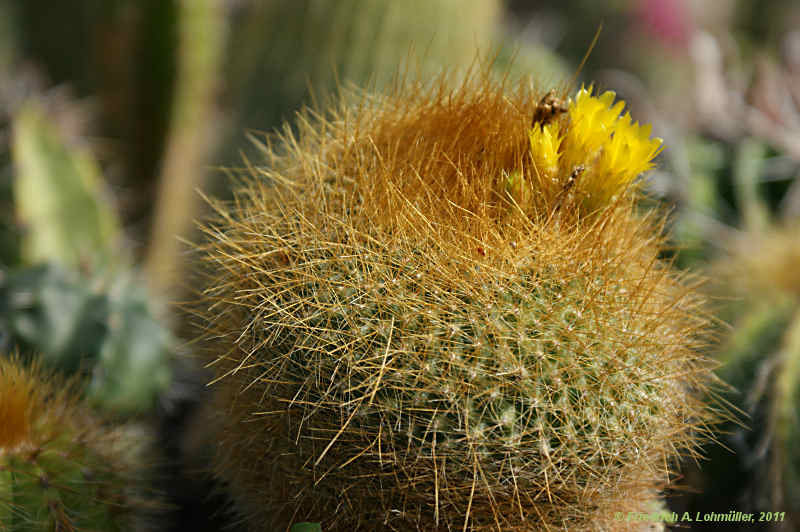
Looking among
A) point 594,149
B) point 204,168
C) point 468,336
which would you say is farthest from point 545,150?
point 204,168

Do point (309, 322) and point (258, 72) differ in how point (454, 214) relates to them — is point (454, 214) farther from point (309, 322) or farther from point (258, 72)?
point (258, 72)

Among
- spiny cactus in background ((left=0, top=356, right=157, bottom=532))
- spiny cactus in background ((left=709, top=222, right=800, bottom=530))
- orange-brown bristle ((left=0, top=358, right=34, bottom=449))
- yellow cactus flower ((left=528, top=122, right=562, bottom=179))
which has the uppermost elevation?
yellow cactus flower ((left=528, top=122, right=562, bottom=179))

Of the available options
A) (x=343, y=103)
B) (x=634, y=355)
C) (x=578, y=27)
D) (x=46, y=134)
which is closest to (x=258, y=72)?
(x=46, y=134)

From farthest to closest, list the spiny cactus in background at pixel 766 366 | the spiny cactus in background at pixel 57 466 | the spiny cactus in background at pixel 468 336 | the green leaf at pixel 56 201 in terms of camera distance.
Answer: the green leaf at pixel 56 201 → the spiny cactus in background at pixel 766 366 → the spiny cactus in background at pixel 57 466 → the spiny cactus in background at pixel 468 336

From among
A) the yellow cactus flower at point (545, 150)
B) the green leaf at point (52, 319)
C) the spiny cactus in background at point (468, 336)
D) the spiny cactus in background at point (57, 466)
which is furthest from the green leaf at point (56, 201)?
the yellow cactus flower at point (545, 150)

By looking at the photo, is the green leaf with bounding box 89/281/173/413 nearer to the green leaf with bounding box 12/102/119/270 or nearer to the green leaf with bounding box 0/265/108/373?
the green leaf with bounding box 0/265/108/373

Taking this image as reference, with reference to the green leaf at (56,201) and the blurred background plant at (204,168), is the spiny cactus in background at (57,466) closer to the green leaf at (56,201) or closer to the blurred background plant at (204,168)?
the blurred background plant at (204,168)

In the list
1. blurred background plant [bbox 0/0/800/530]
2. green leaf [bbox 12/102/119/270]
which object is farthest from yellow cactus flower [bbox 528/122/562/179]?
green leaf [bbox 12/102/119/270]
